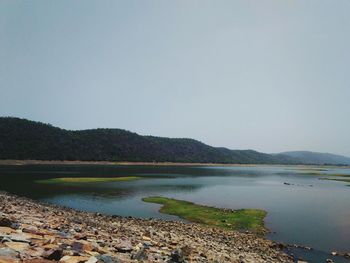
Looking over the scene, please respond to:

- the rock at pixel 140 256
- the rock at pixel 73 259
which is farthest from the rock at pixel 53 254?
the rock at pixel 140 256

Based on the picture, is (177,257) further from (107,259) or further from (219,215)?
(219,215)

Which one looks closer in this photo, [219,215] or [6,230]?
[6,230]

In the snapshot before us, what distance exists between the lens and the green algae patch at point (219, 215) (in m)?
39.7

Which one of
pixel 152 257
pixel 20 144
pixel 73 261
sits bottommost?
pixel 152 257

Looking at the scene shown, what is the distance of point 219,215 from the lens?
45219 mm

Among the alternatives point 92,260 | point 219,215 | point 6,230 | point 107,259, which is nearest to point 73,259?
point 92,260

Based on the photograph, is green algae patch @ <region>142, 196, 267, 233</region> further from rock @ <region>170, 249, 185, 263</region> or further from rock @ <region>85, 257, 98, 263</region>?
rock @ <region>85, 257, 98, 263</region>

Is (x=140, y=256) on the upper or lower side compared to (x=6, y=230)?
lower

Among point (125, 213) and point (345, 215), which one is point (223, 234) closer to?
point (125, 213)

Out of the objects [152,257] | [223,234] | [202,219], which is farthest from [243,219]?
[152,257]

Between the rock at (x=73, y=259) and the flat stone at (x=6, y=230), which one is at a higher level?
the flat stone at (x=6, y=230)

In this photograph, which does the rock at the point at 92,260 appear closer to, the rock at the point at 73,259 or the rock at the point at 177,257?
the rock at the point at 73,259

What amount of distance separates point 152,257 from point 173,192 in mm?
55706

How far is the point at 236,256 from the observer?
23.2 m
